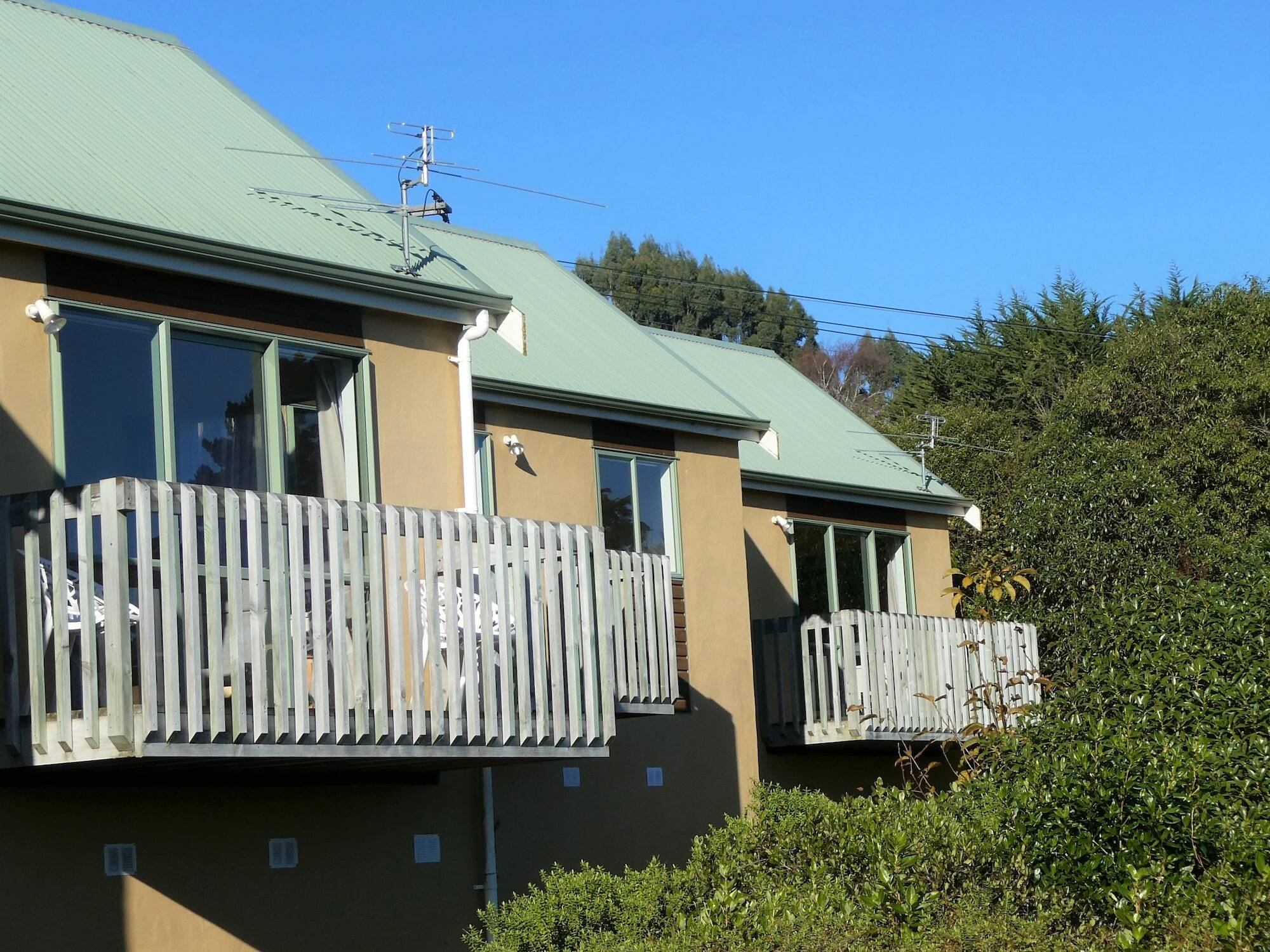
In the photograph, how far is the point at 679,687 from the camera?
50.9 feet

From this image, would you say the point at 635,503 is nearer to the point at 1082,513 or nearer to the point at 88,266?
the point at 88,266

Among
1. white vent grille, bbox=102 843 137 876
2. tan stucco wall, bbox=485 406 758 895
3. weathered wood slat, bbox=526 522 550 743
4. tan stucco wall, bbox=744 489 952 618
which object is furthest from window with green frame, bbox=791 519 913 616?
white vent grille, bbox=102 843 137 876

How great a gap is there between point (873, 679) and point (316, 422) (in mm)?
7937

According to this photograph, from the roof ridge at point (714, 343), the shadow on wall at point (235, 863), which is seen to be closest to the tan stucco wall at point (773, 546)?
the roof ridge at point (714, 343)

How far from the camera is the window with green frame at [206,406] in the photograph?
408 inches

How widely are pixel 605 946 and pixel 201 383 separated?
4502 millimetres

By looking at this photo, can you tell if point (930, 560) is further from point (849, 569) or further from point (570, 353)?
point (570, 353)

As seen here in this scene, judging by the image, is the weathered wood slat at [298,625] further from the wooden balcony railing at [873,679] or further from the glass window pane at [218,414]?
the wooden balcony railing at [873,679]

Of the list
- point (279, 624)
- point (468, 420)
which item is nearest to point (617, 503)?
point (468, 420)

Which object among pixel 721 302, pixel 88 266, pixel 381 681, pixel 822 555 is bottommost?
pixel 381 681

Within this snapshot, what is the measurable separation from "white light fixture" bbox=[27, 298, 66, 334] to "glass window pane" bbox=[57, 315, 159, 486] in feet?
0.55

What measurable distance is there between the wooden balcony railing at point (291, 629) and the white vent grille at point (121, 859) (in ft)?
4.41

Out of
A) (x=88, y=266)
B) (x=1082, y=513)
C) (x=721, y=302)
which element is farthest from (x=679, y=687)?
(x=721, y=302)

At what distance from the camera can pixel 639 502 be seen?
53.1 feet
